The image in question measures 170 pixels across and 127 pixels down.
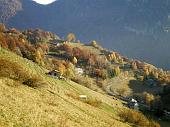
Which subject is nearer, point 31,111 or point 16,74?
point 31,111

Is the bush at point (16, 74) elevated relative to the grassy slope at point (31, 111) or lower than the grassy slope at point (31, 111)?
elevated

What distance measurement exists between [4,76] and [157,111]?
453ft

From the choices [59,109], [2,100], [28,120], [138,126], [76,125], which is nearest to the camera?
[28,120]

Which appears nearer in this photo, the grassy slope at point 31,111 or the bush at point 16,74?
the grassy slope at point 31,111

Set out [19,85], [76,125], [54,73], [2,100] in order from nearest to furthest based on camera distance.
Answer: [2,100] < [76,125] < [19,85] < [54,73]

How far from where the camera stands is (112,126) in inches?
2270

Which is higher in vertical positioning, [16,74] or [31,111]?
[16,74]

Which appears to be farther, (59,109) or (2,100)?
(59,109)

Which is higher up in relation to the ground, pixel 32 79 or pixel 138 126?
pixel 32 79

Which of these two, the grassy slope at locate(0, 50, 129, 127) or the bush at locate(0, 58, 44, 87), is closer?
the grassy slope at locate(0, 50, 129, 127)

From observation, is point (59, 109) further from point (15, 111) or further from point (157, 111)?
point (157, 111)

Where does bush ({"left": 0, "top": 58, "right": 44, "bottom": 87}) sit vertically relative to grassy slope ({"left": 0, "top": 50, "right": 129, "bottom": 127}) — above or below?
above

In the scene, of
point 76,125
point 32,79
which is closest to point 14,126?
point 76,125

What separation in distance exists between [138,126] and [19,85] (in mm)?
34518
